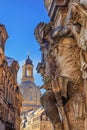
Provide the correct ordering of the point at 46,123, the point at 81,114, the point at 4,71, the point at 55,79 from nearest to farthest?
the point at 81,114 < the point at 55,79 < the point at 4,71 < the point at 46,123

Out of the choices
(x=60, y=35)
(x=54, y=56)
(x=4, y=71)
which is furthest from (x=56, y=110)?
(x=4, y=71)

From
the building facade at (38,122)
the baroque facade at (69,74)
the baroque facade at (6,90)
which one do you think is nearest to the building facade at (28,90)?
the building facade at (38,122)

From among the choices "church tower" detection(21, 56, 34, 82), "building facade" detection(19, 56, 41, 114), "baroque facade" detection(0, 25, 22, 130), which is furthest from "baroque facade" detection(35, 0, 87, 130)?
"church tower" detection(21, 56, 34, 82)

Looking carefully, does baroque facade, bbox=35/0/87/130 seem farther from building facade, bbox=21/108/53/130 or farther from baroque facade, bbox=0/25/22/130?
building facade, bbox=21/108/53/130

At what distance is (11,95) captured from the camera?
144ft

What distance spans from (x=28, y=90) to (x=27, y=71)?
56.0 feet

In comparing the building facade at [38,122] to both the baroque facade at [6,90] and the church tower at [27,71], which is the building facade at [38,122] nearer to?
the baroque facade at [6,90]

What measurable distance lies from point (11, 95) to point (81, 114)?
3593 centimetres

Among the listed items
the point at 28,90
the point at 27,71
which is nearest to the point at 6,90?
the point at 28,90

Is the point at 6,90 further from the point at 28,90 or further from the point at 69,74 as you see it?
the point at 28,90

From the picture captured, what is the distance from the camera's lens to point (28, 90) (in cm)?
11881

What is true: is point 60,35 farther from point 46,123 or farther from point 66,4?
point 46,123

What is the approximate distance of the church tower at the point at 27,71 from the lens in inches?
→ 5089

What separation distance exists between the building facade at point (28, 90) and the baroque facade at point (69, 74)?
101 meters
